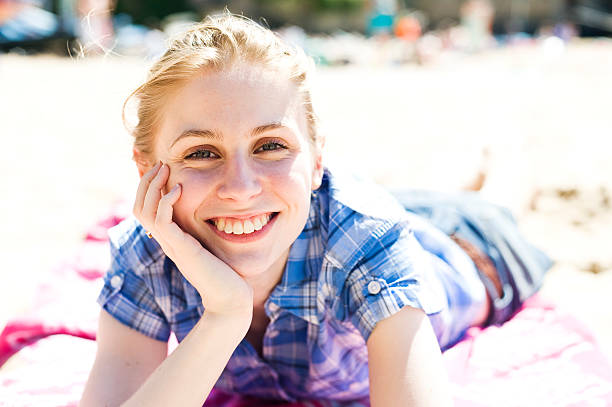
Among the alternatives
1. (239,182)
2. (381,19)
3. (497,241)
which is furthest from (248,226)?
(381,19)

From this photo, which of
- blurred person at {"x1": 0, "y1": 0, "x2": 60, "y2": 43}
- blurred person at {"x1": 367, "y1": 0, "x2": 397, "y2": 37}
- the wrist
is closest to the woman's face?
the wrist

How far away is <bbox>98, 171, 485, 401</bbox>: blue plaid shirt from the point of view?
1664mm

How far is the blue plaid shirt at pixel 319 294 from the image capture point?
166cm

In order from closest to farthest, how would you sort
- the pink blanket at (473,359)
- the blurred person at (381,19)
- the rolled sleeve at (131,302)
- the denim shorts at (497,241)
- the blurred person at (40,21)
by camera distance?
the rolled sleeve at (131,302) → the pink blanket at (473,359) → the denim shorts at (497,241) → the blurred person at (40,21) → the blurred person at (381,19)

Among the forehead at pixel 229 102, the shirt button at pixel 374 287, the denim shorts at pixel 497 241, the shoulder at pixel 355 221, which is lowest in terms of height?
the denim shorts at pixel 497 241

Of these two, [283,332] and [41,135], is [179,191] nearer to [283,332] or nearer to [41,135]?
[283,332]

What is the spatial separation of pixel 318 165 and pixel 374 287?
1.31ft

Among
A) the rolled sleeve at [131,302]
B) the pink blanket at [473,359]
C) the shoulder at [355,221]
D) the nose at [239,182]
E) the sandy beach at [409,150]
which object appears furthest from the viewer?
the sandy beach at [409,150]

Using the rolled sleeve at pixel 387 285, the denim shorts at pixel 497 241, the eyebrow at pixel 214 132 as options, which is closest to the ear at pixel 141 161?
the eyebrow at pixel 214 132

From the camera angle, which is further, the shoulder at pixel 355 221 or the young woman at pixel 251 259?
the shoulder at pixel 355 221

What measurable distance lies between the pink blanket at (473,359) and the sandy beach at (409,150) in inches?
7.6

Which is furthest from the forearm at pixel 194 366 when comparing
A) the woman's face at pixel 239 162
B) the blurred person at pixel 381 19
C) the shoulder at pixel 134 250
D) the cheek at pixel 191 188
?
the blurred person at pixel 381 19

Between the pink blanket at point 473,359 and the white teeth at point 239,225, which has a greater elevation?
the white teeth at point 239,225

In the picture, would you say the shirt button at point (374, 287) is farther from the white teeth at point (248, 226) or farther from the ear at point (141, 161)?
the ear at point (141, 161)
